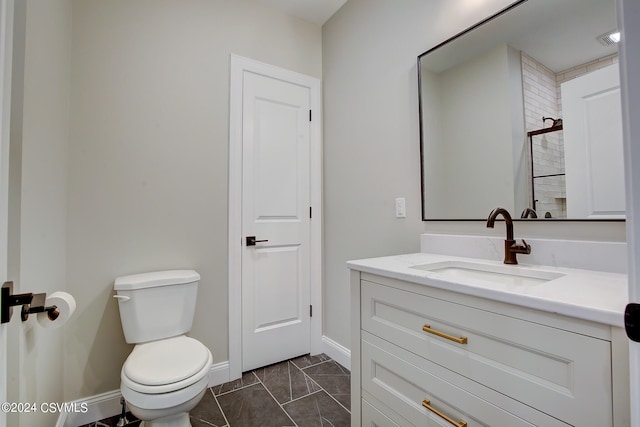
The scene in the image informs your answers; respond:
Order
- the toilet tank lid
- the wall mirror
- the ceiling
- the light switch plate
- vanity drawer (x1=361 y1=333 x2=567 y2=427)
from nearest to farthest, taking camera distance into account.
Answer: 1. vanity drawer (x1=361 y1=333 x2=567 y2=427)
2. the wall mirror
3. the toilet tank lid
4. the light switch plate
5. the ceiling

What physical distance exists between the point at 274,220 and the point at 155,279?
88 cm

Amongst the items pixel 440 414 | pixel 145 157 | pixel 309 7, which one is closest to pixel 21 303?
pixel 440 414

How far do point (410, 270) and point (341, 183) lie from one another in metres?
1.26

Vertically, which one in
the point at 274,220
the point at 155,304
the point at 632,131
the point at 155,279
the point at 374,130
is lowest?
the point at 155,304

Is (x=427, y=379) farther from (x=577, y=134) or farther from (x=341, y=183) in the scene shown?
(x=341, y=183)

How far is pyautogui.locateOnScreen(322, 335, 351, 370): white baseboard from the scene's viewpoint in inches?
84.2

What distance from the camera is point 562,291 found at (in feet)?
2.58

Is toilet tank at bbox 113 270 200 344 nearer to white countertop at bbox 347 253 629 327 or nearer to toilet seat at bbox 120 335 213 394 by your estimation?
toilet seat at bbox 120 335 213 394

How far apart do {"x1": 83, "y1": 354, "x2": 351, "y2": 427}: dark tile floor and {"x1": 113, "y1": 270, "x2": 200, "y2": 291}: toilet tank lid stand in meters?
0.73

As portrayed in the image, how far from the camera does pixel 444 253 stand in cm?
152

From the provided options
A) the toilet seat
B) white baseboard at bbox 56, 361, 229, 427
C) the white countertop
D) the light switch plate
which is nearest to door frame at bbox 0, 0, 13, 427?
the toilet seat

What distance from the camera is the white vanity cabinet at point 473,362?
2.15 ft

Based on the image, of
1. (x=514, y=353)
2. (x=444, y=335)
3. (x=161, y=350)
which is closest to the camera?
(x=514, y=353)

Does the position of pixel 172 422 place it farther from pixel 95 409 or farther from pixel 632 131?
pixel 632 131
